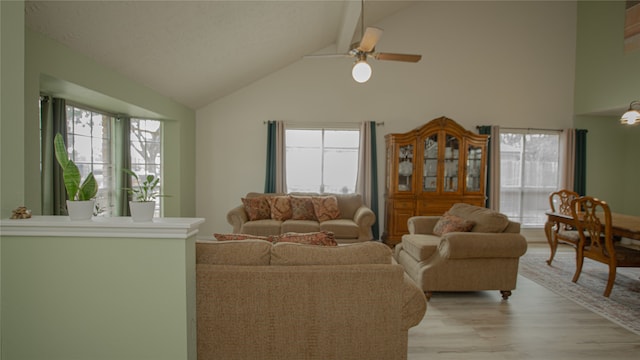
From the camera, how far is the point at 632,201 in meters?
5.92

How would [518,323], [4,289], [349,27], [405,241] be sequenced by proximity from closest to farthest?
[4,289] < [518,323] < [405,241] < [349,27]

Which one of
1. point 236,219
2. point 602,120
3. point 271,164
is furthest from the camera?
→ point 602,120

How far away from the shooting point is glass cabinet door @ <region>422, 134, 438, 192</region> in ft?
17.4

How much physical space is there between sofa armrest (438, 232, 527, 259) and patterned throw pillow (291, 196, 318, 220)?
2322mm

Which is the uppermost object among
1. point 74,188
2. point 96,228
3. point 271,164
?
point 271,164

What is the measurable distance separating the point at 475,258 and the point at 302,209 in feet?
8.56

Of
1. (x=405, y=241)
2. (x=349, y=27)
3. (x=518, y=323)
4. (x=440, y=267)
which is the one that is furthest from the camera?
(x=349, y=27)

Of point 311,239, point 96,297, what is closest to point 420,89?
point 311,239

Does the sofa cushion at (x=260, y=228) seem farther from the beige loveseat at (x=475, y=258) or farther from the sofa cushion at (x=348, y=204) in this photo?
the beige loveseat at (x=475, y=258)

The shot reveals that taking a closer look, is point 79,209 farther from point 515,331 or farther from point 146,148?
point 146,148

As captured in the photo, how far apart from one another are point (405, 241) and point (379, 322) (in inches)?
79.4

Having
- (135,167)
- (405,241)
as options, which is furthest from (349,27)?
(135,167)

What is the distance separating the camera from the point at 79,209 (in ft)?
5.33

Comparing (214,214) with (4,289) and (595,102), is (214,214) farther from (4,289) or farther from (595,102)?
(595,102)
